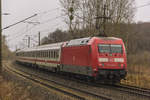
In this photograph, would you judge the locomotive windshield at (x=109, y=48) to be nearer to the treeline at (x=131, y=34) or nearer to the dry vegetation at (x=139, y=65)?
the dry vegetation at (x=139, y=65)

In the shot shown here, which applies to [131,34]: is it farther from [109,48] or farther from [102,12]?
[109,48]

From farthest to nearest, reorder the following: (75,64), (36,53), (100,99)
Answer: (36,53)
(75,64)
(100,99)

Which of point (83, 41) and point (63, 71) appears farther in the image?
point (63, 71)

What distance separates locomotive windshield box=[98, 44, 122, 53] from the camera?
14163mm

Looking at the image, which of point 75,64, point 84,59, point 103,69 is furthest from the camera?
point 75,64

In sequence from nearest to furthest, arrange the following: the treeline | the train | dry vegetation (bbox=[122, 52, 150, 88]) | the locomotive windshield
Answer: the train, the locomotive windshield, dry vegetation (bbox=[122, 52, 150, 88]), the treeline

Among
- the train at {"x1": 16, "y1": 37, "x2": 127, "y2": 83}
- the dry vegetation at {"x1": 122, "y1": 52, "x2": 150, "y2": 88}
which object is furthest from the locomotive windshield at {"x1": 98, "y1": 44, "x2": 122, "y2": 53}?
the dry vegetation at {"x1": 122, "y1": 52, "x2": 150, "y2": 88}

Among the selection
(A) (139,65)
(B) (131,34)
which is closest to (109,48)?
(A) (139,65)

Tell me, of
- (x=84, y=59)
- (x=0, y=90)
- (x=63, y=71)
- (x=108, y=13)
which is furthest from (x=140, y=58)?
(x=0, y=90)

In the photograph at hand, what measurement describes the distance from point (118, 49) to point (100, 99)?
5.50 m

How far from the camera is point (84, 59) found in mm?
14734

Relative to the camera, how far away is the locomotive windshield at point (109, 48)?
14163 mm

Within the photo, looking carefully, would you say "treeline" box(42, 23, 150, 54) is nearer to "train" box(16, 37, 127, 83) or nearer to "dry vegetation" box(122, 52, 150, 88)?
"dry vegetation" box(122, 52, 150, 88)

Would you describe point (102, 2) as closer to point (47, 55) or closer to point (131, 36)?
point (131, 36)
